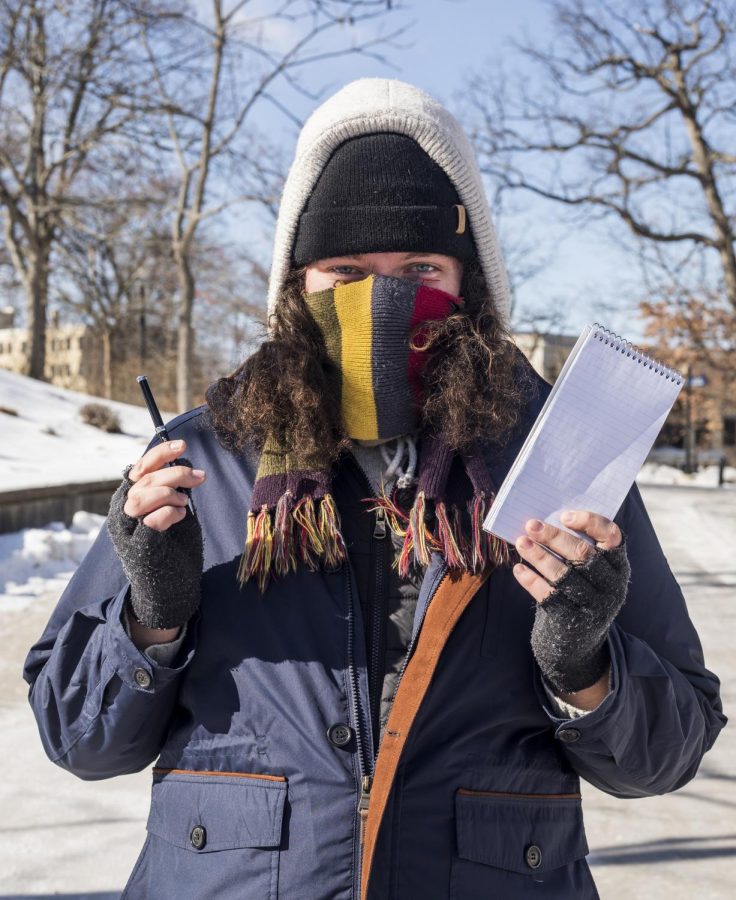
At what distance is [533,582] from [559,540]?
0.24ft

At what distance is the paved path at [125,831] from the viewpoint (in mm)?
3250

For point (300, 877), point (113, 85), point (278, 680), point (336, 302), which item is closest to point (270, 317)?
point (336, 302)

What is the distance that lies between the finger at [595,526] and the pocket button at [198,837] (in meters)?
0.69

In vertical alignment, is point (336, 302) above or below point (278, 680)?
above

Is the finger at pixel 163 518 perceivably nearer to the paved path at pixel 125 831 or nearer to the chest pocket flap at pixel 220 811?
the chest pocket flap at pixel 220 811

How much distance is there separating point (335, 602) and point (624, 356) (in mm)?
569

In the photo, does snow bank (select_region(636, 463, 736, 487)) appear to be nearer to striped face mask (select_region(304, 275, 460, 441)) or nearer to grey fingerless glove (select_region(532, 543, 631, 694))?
striped face mask (select_region(304, 275, 460, 441))

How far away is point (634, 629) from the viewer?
Result: 1544 mm

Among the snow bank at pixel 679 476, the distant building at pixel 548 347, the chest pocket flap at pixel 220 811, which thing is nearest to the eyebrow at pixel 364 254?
the chest pocket flap at pixel 220 811

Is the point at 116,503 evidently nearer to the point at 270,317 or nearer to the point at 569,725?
the point at 270,317

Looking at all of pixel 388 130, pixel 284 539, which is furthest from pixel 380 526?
pixel 388 130

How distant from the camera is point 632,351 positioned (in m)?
1.40

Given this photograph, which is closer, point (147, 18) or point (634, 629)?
point (634, 629)

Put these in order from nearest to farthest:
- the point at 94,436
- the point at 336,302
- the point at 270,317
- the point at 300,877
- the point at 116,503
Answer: the point at 300,877 → the point at 116,503 → the point at 336,302 → the point at 270,317 → the point at 94,436
